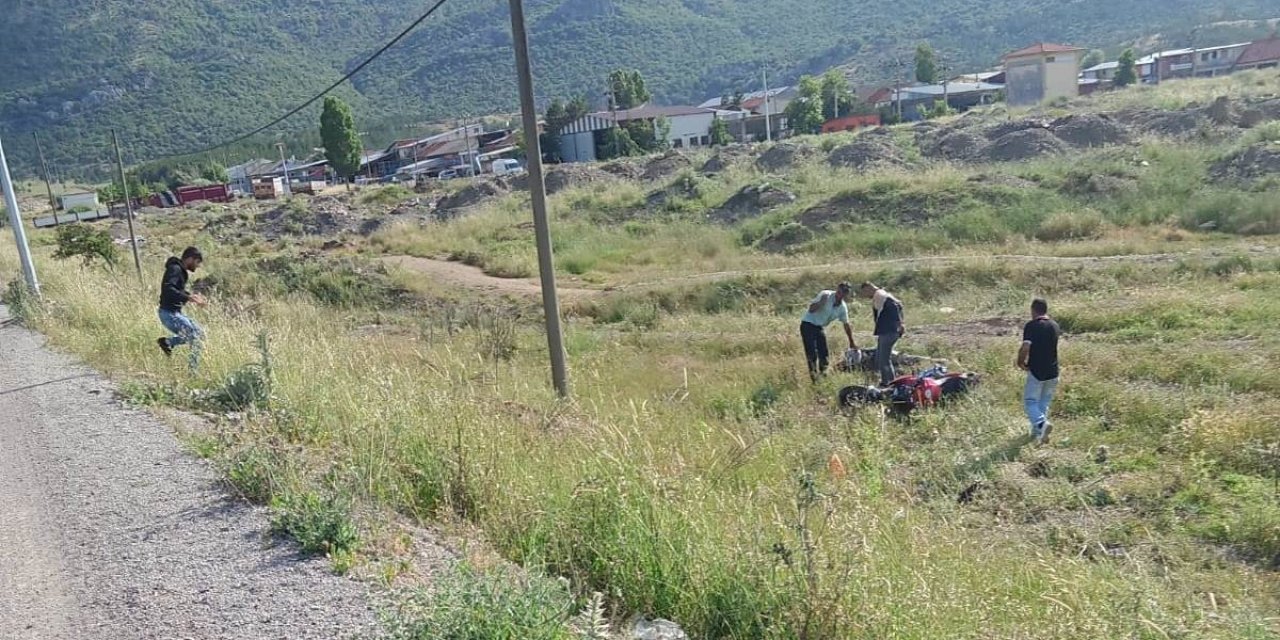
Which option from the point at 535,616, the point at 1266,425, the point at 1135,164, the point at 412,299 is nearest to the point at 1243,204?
the point at 1135,164

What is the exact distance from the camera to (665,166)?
4609 centimetres

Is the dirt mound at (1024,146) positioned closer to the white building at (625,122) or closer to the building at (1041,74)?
the building at (1041,74)

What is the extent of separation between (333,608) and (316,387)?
3.06 m

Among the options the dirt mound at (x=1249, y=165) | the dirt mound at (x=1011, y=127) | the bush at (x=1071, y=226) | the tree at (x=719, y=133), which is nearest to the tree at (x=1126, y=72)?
the tree at (x=719, y=133)

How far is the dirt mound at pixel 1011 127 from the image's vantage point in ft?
112

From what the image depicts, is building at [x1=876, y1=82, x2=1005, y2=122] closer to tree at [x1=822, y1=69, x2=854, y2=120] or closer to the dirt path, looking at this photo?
tree at [x1=822, y1=69, x2=854, y2=120]

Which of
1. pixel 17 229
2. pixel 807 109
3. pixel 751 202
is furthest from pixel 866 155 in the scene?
pixel 807 109

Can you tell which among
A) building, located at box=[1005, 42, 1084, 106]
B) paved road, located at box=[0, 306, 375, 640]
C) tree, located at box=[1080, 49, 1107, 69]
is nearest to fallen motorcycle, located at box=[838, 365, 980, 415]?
paved road, located at box=[0, 306, 375, 640]

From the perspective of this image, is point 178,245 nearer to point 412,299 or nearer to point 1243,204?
point 412,299

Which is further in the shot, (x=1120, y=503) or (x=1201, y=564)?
(x=1120, y=503)

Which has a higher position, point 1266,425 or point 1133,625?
point 1133,625

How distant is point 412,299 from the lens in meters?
22.1

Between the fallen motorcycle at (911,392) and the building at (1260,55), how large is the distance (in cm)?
8725

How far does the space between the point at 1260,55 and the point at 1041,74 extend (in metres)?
31.5
